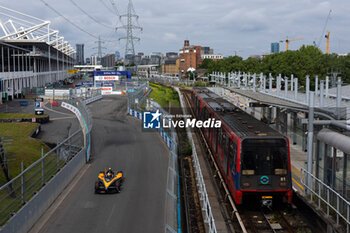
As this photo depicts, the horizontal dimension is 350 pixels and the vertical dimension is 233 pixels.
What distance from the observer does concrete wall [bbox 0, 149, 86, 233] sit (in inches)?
420

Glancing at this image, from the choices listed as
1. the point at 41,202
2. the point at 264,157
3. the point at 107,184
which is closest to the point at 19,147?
the point at 107,184

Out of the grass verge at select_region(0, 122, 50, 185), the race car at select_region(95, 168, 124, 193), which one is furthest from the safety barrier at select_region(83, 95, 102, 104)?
the race car at select_region(95, 168, 124, 193)

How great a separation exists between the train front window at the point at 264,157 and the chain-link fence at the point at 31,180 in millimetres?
7691

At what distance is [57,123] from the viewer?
1388 inches

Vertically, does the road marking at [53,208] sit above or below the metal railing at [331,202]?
below

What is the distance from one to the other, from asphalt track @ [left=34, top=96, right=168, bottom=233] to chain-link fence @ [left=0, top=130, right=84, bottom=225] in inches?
45.1

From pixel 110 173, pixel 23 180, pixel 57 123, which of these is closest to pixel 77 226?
pixel 23 180

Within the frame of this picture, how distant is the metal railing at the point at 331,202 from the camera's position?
1088 centimetres

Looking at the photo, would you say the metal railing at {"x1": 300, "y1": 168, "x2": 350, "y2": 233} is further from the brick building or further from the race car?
the brick building

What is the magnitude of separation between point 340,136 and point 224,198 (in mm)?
5799

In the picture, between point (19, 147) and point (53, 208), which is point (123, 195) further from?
point (19, 147)

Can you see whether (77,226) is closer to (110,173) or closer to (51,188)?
(51,188)
